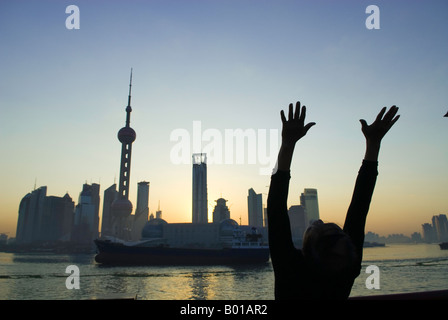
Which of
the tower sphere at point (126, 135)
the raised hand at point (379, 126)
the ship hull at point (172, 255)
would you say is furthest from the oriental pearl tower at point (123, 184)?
the raised hand at point (379, 126)

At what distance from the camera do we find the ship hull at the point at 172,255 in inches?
2069

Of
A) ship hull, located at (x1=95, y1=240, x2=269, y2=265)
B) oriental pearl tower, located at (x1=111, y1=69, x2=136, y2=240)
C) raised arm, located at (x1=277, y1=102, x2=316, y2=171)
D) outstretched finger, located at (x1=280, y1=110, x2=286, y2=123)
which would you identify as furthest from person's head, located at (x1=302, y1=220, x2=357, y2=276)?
oriental pearl tower, located at (x1=111, y1=69, x2=136, y2=240)

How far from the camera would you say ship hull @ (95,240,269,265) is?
52.6m

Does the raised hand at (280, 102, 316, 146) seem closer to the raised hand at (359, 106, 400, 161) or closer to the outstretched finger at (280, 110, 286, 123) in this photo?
the outstretched finger at (280, 110, 286, 123)

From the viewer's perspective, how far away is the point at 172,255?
53562 mm

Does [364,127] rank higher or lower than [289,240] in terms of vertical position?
higher

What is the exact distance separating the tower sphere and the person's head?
128m

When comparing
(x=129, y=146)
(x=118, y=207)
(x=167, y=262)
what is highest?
(x=129, y=146)

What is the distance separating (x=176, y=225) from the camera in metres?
91.4

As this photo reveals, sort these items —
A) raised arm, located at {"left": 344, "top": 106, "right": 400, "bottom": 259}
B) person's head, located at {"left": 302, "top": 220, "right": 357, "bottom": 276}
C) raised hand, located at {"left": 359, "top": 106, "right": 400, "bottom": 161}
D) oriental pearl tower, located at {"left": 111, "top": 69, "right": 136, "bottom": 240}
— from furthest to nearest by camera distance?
1. oriental pearl tower, located at {"left": 111, "top": 69, "right": 136, "bottom": 240}
2. raised hand, located at {"left": 359, "top": 106, "right": 400, "bottom": 161}
3. raised arm, located at {"left": 344, "top": 106, "right": 400, "bottom": 259}
4. person's head, located at {"left": 302, "top": 220, "right": 357, "bottom": 276}
